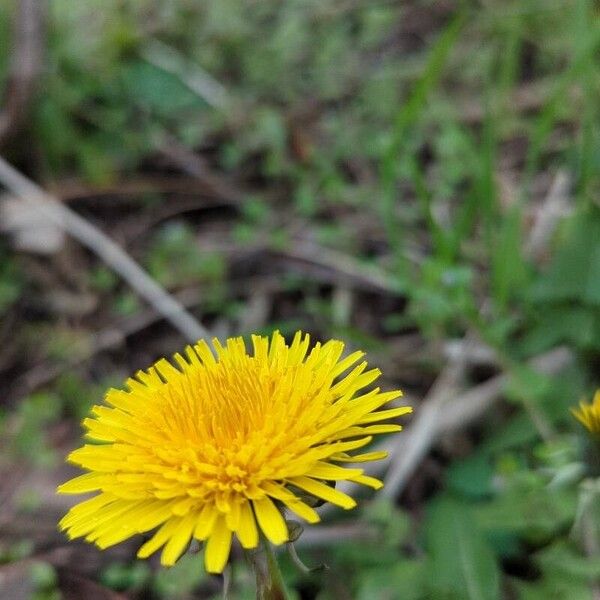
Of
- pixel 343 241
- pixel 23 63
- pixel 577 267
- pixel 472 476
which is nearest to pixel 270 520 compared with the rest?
pixel 472 476

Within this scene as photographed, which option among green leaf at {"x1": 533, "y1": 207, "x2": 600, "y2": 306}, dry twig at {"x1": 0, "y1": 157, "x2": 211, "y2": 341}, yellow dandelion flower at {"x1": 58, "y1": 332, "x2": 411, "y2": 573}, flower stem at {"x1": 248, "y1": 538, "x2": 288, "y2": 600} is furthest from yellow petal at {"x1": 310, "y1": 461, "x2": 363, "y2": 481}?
dry twig at {"x1": 0, "y1": 157, "x2": 211, "y2": 341}

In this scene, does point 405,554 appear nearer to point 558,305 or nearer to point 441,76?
point 558,305

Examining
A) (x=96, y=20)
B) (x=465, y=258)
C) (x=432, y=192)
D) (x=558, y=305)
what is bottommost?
(x=558, y=305)

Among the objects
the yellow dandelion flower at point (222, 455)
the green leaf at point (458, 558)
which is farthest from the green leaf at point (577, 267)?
the yellow dandelion flower at point (222, 455)

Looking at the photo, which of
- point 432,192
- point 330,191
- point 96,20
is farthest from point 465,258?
point 96,20

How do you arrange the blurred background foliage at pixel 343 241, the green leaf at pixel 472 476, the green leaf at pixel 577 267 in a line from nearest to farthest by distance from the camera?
the blurred background foliage at pixel 343 241 → the green leaf at pixel 472 476 → the green leaf at pixel 577 267

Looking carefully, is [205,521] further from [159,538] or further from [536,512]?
[536,512]

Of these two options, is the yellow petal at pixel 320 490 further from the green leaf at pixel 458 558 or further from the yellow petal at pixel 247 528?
the green leaf at pixel 458 558
